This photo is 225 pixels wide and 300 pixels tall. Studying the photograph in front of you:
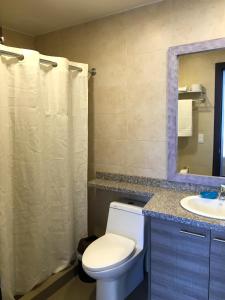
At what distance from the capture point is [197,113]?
1.90m

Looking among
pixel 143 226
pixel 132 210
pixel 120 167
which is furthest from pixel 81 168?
pixel 143 226

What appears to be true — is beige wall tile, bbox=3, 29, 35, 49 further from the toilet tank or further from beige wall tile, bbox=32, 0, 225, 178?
the toilet tank

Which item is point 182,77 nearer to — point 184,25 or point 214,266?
point 184,25

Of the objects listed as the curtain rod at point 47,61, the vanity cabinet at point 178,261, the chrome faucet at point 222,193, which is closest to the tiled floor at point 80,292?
the vanity cabinet at point 178,261

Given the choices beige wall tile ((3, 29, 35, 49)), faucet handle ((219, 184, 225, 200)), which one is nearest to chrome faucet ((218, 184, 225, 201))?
faucet handle ((219, 184, 225, 200))

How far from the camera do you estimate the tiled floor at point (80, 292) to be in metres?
1.97

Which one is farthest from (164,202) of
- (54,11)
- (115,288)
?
(54,11)

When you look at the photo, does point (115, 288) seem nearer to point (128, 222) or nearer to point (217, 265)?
point (128, 222)

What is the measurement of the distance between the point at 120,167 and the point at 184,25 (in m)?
1.30

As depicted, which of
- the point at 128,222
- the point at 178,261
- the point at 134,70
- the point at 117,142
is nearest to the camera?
the point at 178,261

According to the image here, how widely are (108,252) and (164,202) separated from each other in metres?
0.55

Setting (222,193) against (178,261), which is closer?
(178,261)

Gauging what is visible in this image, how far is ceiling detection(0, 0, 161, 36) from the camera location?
1.98 meters

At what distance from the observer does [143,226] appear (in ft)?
6.35
